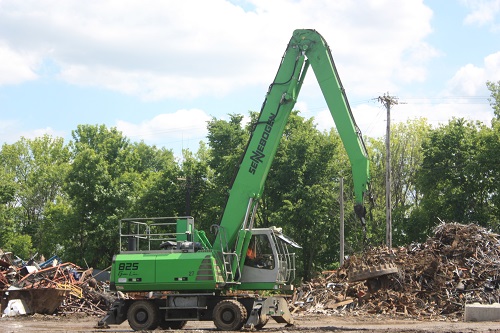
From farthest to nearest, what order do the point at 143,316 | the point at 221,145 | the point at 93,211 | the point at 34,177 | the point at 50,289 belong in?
1. the point at 34,177
2. the point at 93,211
3. the point at 221,145
4. the point at 50,289
5. the point at 143,316

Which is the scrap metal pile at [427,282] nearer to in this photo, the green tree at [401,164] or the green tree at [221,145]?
the green tree at [221,145]

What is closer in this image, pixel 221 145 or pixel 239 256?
pixel 239 256

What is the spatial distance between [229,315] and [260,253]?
194 cm

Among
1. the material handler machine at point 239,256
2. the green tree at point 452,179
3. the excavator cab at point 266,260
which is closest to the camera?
the material handler machine at point 239,256

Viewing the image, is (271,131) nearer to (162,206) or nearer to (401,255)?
(401,255)

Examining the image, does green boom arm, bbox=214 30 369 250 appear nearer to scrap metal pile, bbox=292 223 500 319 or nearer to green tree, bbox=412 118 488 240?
scrap metal pile, bbox=292 223 500 319

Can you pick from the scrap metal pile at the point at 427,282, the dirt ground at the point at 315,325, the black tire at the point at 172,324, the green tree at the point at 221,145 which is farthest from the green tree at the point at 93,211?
the black tire at the point at 172,324

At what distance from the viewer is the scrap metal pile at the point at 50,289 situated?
85.2 ft

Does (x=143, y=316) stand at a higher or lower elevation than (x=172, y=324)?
higher

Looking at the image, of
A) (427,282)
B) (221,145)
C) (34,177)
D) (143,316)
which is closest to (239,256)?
(143,316)

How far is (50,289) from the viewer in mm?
26188

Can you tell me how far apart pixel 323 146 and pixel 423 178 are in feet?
24.0

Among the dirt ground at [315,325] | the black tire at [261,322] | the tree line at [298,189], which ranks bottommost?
the dirt ground at [315,325]

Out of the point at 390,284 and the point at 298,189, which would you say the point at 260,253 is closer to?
the point at 390,284
